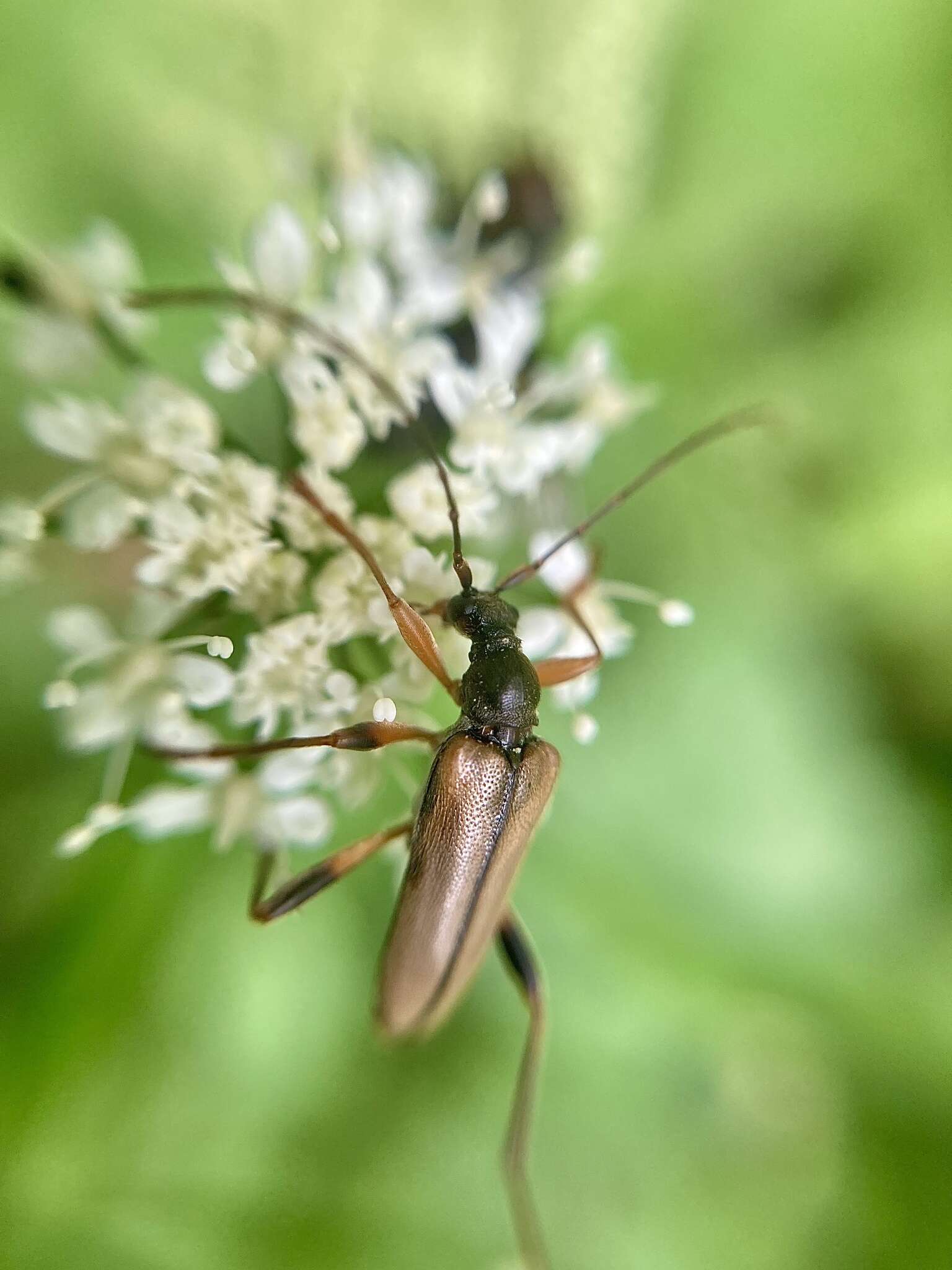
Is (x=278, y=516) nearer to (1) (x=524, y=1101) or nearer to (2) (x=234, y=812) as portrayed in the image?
(2) (x=234, y=812)

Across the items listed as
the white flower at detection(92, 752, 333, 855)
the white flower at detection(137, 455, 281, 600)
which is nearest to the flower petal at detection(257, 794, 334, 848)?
the white flower at detection(92, 752, 333, 855)

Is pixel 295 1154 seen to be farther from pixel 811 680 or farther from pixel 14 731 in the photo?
pixel 811 680

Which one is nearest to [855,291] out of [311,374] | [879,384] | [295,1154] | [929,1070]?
[879,384]

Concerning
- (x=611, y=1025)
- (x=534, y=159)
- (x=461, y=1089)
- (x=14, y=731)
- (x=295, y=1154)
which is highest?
(x=534, y=159)

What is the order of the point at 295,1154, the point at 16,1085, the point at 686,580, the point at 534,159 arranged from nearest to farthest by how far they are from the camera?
the point at 16,1085 < the point at 295,1154 < the point at 534,159 < the point at 686,580

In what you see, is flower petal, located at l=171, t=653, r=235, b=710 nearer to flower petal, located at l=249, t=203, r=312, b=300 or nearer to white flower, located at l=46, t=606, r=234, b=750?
white flower, located at l=46, t=606, r=234, b=750

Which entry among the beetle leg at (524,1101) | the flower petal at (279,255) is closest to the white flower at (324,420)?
the flower petal at (279,255)
